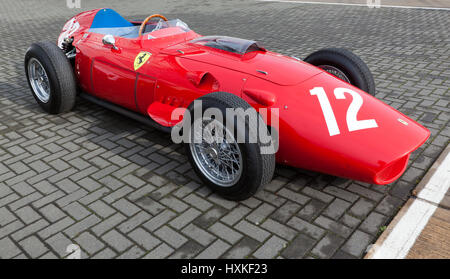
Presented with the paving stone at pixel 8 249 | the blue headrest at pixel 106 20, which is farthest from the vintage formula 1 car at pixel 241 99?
A: the paving stone at pixel 8 249

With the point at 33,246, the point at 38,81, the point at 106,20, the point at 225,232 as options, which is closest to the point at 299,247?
the point at 225,232

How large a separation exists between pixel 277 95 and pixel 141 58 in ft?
6.04

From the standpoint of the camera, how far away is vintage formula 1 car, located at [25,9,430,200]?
3275 mm

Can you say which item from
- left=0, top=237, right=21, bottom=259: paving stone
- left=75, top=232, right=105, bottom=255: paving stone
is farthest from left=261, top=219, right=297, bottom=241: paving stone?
Answer: left=0, top=237, right=21, bottom=259: paving stone

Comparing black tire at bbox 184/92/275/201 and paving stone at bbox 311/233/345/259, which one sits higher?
black tire at bbox 184/92/275/201

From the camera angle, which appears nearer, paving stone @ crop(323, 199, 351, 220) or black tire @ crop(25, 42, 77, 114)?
paving stone @ crop(323, 199, 351, 220)

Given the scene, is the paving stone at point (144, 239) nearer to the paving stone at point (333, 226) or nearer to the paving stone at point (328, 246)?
the paving stone at point (328, 246)

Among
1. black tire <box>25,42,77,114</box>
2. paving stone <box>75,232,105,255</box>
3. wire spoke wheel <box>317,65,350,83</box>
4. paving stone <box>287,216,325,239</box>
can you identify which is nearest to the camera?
paving stone <box>75,232,105,255</box>

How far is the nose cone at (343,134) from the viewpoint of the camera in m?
3.25

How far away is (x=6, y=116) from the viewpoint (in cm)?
552

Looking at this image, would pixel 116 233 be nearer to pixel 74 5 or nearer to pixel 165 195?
pixel 165 195

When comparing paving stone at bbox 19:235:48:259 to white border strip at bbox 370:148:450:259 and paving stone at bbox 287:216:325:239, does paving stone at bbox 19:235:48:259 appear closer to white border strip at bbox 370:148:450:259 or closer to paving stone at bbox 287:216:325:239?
paving stone at bbox 287:216:325:239

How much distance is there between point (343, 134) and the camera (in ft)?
11.0
